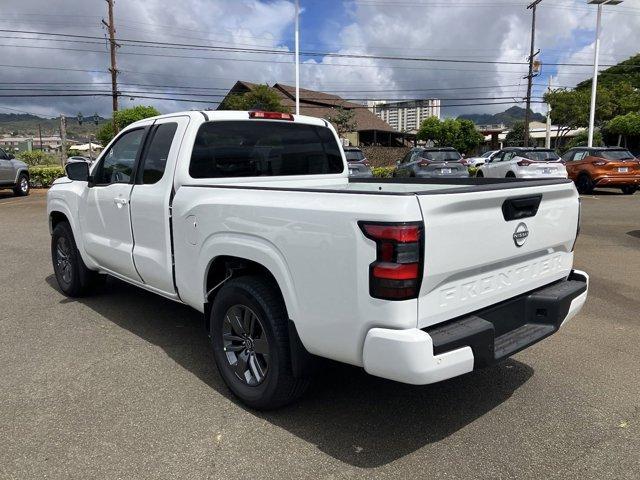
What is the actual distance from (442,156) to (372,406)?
14752 mm

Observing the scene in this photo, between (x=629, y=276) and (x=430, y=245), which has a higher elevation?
(x=430, y=245)

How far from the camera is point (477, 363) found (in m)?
2.65

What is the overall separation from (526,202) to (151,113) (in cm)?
2857

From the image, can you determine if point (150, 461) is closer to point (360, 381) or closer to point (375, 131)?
point (360, 381)

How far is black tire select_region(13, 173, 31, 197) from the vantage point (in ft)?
62.1

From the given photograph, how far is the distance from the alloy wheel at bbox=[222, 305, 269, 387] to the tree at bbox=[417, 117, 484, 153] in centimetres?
5614

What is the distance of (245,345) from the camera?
10.9 ft

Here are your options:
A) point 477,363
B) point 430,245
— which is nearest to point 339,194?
point 430,245

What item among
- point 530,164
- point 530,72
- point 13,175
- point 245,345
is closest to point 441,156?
point 530,164

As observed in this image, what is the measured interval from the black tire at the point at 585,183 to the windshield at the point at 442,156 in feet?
12.9

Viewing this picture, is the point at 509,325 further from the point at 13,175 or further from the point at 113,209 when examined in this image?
the point at 13,175

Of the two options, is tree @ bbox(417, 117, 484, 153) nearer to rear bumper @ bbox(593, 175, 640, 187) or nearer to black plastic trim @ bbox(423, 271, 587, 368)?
rear bumper @ bbox(593, 175, 640, 187)

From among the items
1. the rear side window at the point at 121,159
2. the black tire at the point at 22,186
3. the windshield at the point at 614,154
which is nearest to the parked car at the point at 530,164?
the windshield at the point at 614,154

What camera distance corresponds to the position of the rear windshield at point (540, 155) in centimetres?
1658
